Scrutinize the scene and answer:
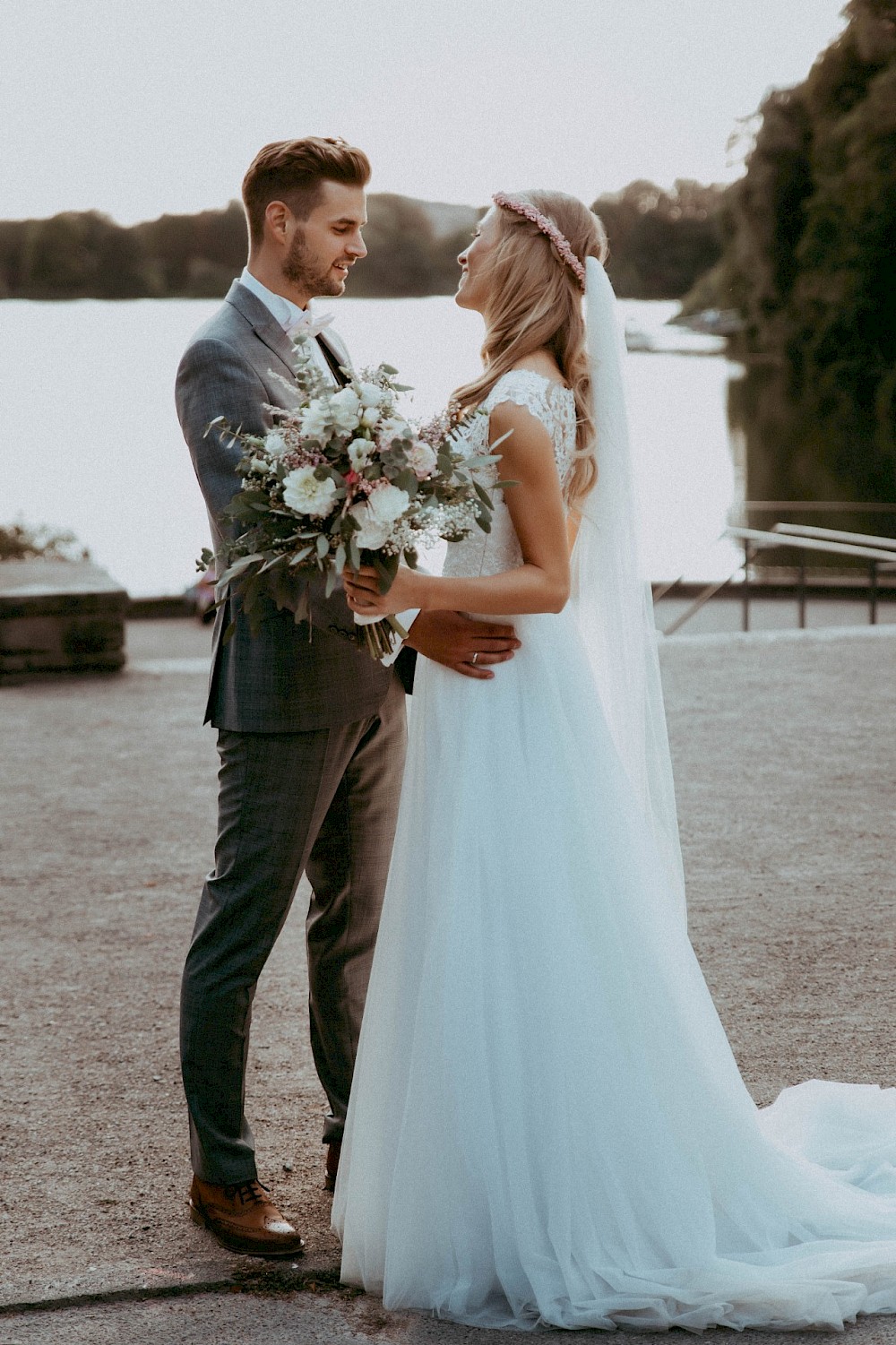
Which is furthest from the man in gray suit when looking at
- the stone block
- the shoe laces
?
the stone block

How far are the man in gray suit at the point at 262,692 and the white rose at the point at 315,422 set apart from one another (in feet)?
1.31

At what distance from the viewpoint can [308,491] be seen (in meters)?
2.48

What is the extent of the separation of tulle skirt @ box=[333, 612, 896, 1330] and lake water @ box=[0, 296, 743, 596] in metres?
0.77

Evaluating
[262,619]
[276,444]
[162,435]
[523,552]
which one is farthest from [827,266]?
[276,444]

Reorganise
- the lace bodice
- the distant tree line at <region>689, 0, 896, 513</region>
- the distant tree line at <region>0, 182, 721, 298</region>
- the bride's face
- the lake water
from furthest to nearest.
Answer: the distant tree line at <region>0, 182, 721, 298</region>
the distant tree line at <region>689, 0, 896, 513</region>
the lake water
the bride's face
the lace bodice

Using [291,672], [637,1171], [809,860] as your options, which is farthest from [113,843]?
[637,1171]

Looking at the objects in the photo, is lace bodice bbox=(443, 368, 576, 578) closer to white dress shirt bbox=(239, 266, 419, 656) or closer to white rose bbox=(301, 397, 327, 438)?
white dress shirt bbox=(239, 266, 419, 656)

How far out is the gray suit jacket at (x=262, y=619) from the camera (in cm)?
287

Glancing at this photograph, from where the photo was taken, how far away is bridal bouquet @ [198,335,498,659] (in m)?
2.50

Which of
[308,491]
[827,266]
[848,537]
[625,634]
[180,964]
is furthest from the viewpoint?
[827,266]

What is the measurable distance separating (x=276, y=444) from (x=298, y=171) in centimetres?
77

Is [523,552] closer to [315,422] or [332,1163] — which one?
[315,422]

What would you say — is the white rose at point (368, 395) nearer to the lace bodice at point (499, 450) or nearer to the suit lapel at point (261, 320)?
the lace bodice at point (499, 450)

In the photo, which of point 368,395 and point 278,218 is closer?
point 368,395
